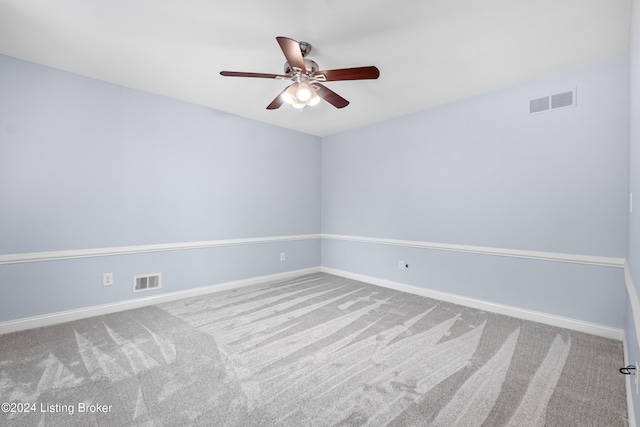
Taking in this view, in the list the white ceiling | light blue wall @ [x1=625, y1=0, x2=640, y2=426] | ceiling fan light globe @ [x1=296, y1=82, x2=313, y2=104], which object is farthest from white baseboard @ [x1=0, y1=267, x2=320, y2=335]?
light blue wall @ [x1=625, y1=0, x2=640, y2=426]

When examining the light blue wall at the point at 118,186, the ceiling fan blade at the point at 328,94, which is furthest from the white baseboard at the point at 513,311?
the ceiling fan blade at the point at 328,94

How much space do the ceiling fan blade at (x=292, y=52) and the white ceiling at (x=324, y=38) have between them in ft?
0.93

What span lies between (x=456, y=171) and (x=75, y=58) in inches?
166

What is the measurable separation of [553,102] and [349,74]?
7.27 ft

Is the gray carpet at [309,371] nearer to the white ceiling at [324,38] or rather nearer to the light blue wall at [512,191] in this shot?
the light blue wall at [512,191]

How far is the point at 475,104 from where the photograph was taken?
10.8 feet

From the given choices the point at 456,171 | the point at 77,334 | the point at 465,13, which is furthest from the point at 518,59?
the point at 77,334

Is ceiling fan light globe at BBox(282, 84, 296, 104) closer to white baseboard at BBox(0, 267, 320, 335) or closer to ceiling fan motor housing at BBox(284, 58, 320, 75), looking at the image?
ceiling fan motor housing at BBox(284, 58, 320, 75)

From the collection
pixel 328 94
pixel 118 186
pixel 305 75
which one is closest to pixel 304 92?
pixel 305 75

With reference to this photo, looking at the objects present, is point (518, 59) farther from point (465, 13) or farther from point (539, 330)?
point (539, 330)

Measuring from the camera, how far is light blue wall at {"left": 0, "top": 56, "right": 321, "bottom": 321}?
103 inches

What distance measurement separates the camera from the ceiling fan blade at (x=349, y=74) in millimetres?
2039

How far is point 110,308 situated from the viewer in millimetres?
3043

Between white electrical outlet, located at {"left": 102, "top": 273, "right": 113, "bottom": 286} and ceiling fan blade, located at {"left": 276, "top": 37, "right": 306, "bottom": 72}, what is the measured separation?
9.66ft
